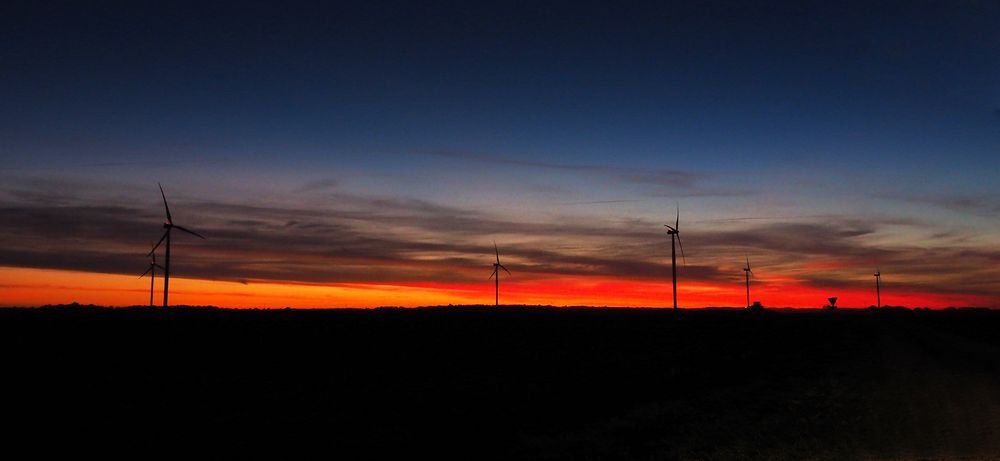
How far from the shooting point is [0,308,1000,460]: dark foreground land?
3272 centimetres

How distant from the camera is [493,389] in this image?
153 feet

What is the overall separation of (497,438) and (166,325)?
4281 centimetres

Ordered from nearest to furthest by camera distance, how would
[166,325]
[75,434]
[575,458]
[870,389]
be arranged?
1. [575,458]
2. [75,434]
3. [870,389]
4. [166,325]

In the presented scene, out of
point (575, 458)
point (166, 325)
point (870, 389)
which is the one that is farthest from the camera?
point (166, 325)

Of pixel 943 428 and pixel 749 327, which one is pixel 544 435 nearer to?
pixel 943 428

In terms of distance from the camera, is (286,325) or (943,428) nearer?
(943,428)

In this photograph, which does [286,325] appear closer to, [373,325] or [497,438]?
[373,325]

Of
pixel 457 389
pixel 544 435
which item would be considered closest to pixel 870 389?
pixel 544 435

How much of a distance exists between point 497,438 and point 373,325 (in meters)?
41.1

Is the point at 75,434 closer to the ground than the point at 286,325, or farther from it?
closer to the ground

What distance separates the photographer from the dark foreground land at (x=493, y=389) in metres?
32.7

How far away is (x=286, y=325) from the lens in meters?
72.1

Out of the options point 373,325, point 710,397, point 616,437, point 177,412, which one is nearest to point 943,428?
point 710,397

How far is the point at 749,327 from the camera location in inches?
2894
